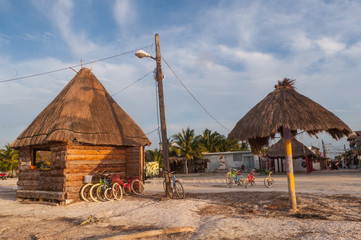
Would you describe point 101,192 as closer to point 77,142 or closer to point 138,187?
point 138,187

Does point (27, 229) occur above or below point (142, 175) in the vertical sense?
below

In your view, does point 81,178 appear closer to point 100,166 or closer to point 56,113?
point 100,166

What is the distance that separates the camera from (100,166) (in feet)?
38.7

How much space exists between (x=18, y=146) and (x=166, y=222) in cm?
944

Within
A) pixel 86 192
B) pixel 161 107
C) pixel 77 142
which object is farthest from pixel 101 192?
pixel 161 107

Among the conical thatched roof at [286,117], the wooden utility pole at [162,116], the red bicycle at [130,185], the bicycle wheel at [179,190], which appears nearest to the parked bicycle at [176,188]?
the bicycle wheel at [179,190]

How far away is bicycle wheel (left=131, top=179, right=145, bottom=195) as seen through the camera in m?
12.5

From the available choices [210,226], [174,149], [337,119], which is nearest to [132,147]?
[210,226]

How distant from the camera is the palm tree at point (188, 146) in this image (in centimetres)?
3944

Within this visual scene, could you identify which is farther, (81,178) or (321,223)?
(81,178)

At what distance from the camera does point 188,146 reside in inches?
1564

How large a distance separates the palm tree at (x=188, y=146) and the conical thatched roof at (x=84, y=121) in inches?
1015

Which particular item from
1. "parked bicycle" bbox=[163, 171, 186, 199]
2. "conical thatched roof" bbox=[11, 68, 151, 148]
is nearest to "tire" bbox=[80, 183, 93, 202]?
"conical thatched roof" bbox=[11, 68, 151, 148]

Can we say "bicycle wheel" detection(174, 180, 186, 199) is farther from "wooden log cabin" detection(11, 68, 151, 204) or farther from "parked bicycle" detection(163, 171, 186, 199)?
"wooden log cabin" detection(11, 68, 151, 204)
